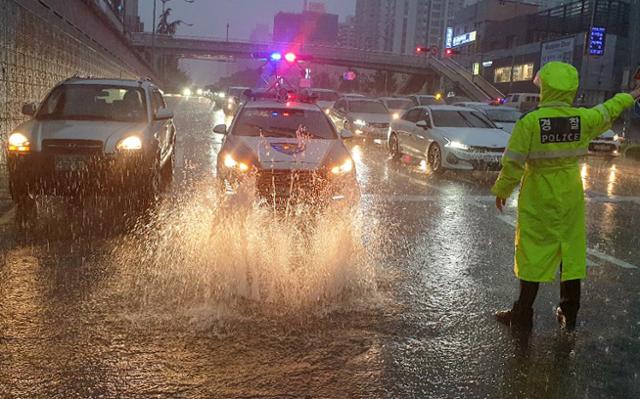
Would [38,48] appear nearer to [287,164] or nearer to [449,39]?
[287,164]

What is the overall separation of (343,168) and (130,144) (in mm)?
2738

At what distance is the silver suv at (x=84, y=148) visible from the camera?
7723 mm

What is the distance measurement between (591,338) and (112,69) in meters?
29.0

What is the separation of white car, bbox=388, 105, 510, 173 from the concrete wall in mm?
8604

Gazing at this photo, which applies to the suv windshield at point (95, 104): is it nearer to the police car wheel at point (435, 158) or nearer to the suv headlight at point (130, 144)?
the suv headlight at point (130, 144)

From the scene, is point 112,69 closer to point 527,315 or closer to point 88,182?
point 88,182

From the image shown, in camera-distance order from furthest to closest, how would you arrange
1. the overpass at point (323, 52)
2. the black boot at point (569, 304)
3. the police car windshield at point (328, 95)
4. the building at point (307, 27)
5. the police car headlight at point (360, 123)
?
1. the building at point (307, 27)
2. the overpass at point (323, 52)
3. the police car windshield at point (328, 95)
4. the police car headlight at point (360, 123)
5. the black boot at point (569, 304)

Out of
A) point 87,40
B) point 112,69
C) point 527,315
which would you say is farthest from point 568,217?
point 112,69

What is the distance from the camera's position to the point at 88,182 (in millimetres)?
7816

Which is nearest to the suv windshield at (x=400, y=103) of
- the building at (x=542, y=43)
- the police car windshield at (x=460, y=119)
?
the police car windshield at (x=460, y=119)

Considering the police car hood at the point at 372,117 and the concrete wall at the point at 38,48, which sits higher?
the concrete wall at the point at 38,48

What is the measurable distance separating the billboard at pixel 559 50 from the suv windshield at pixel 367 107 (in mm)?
40632

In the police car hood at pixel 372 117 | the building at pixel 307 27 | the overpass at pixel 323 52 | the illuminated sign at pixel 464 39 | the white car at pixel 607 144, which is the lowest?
the white car at pixel 607 144

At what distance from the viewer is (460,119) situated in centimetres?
1502
